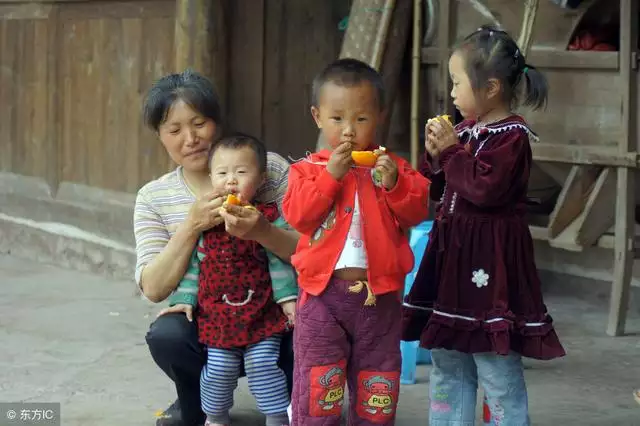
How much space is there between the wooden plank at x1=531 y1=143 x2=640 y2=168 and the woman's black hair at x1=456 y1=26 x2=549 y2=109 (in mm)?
2045

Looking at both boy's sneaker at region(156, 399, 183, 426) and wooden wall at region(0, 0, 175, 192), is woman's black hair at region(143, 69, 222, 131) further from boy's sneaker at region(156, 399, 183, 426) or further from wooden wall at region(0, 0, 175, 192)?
wooden wall at region(0, 0, 175, 192)

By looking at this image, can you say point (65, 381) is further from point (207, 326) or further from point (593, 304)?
point (593, 304)

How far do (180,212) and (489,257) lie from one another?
1.10 meters

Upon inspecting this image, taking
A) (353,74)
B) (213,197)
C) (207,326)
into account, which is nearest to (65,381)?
(207,326)

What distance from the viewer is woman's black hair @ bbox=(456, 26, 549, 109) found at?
3123 millimetres

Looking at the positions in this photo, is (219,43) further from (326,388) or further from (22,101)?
(326,388)

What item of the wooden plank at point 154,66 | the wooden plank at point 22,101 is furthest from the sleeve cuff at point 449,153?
the wooden plank at point 22,101

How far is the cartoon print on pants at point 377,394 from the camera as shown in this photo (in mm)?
3180

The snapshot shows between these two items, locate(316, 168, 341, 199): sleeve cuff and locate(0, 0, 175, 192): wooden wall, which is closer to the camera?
locate(316, 168, 341, 199): sleeve cuff

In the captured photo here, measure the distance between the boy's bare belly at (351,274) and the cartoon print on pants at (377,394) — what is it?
0.28 m

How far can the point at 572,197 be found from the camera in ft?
18.2

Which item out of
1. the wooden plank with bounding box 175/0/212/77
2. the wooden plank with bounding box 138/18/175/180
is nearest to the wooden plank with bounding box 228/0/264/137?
the wooden plank with bounding box 175/0/212/77

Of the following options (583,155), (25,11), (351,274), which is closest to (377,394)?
(351,274)

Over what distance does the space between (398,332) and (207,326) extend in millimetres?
687
